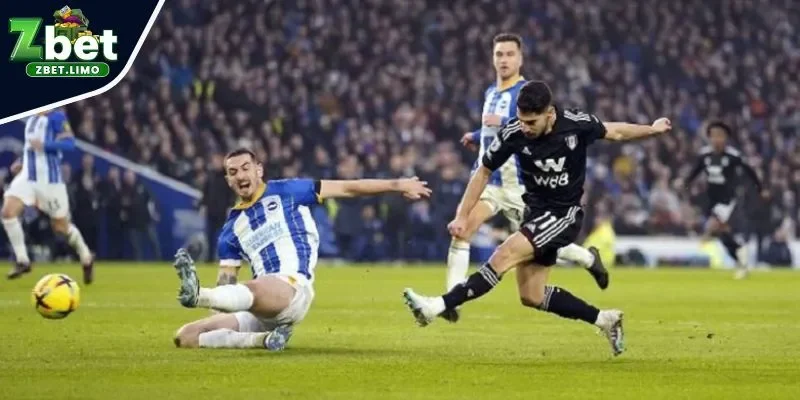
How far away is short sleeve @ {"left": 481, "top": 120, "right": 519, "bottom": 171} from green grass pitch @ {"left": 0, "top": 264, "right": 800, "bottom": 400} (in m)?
1.34

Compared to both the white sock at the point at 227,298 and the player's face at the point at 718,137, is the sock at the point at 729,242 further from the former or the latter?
the white sock at the point at 227,298

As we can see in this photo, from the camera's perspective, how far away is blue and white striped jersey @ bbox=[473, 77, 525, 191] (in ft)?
46.8

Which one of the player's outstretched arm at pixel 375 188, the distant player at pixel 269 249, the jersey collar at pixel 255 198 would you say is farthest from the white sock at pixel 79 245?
the player's outstretched arm at pixel 375 188

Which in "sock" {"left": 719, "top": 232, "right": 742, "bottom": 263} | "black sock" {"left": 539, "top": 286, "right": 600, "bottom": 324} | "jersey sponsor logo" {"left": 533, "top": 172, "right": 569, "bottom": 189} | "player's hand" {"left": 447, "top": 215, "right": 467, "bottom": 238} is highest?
"jersey sponsor logo" {"left": 533, "top": 172, "right": 569, "bottom": 189}

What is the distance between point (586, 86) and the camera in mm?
35375

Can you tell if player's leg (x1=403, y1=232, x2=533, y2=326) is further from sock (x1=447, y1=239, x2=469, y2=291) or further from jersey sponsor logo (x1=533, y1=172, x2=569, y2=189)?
sock (x1=447, y1=239, x2=469, y2=291)

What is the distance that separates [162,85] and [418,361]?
22059mm

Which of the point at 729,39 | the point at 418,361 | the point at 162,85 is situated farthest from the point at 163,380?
the point at 729,39

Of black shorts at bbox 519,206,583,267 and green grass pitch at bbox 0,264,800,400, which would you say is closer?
green grass pitch at bbox 0,264,800,400

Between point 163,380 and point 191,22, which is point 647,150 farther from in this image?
point 163,380

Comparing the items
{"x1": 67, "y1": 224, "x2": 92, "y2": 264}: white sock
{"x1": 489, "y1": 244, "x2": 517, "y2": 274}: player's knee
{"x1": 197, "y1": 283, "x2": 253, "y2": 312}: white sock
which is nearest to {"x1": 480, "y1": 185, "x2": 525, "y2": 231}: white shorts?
{"x1": 489, "y1": 244, "x2": 517, "y2": 274}: player's knee

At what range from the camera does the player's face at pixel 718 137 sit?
79.0 feet

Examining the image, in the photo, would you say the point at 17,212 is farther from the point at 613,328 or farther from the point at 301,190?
the point at 613,328

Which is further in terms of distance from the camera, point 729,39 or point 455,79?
point 729,39
